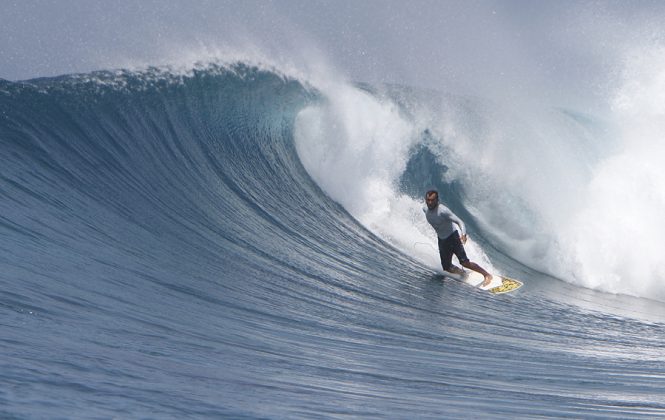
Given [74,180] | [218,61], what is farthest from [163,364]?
[218,61]

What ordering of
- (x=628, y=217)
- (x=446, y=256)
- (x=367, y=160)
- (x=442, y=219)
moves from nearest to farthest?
1. (x=442, y=219)
2. (x=446, y=256)
3. (x=367, y=160)
4. (x=628, y=217)

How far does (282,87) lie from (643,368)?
10306 mm

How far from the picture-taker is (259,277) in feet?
27.3

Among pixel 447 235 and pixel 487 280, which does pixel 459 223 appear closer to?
pixel 447 235

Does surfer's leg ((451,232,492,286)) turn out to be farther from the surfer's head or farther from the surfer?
the surfer's head

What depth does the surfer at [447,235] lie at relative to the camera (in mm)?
10328

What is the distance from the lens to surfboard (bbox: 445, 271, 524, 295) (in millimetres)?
10359

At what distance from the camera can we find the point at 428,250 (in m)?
11.8

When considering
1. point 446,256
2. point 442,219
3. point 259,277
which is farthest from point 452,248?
point 259,277

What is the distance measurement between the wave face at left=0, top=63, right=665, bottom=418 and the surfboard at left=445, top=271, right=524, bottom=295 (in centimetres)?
30

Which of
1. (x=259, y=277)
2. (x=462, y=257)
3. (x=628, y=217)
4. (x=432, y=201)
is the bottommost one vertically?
(x=259, y=277)

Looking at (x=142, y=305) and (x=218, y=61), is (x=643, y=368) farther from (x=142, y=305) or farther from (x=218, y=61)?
(x=218, y=61)

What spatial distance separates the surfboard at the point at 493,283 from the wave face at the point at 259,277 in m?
0.30

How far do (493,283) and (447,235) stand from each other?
808 millimetres
